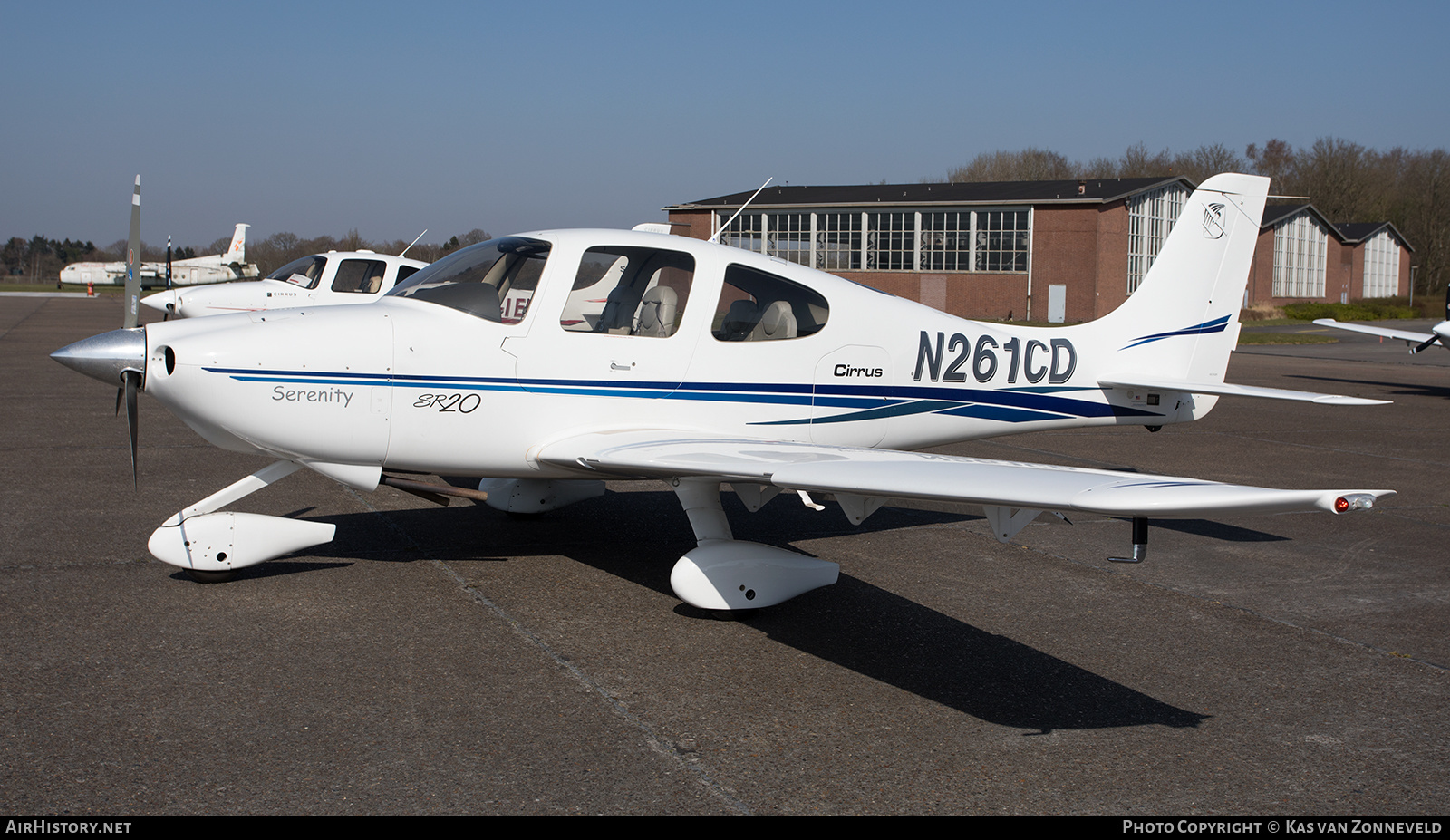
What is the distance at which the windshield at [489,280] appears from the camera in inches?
233

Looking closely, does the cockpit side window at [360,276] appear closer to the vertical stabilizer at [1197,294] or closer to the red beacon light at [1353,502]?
the vertical stabilizer at [1197,294]

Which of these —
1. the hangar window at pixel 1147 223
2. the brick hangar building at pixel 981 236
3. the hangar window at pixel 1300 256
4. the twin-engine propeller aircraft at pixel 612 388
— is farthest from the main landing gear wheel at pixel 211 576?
the hangar window at pixel 1300 256

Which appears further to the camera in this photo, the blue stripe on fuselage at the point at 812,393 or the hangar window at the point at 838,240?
the hangar window at the point at 838,240

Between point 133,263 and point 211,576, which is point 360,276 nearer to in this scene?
point 133,263

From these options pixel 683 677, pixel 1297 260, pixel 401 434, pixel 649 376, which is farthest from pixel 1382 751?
pixel 1297 260

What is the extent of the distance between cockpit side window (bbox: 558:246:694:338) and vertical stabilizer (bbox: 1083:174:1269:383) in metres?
3.41

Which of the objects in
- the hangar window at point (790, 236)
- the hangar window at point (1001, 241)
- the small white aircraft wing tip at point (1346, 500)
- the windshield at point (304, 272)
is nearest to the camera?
the small white aircraft wing tip at point (1346, 500)

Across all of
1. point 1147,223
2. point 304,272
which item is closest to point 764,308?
point 304,272

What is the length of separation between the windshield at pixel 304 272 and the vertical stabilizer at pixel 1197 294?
12.4 meters

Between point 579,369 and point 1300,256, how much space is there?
72587 mm

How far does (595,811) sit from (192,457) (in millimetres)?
8462

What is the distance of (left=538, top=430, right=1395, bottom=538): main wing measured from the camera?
11.6ft

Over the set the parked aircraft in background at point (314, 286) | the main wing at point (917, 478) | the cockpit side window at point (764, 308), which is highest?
the parked aircraft in background at point (314, 286)

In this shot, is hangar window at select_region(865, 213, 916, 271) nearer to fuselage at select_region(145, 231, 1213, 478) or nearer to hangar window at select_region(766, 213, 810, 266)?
hangar window at select_region(766, 213, 810, 266)
